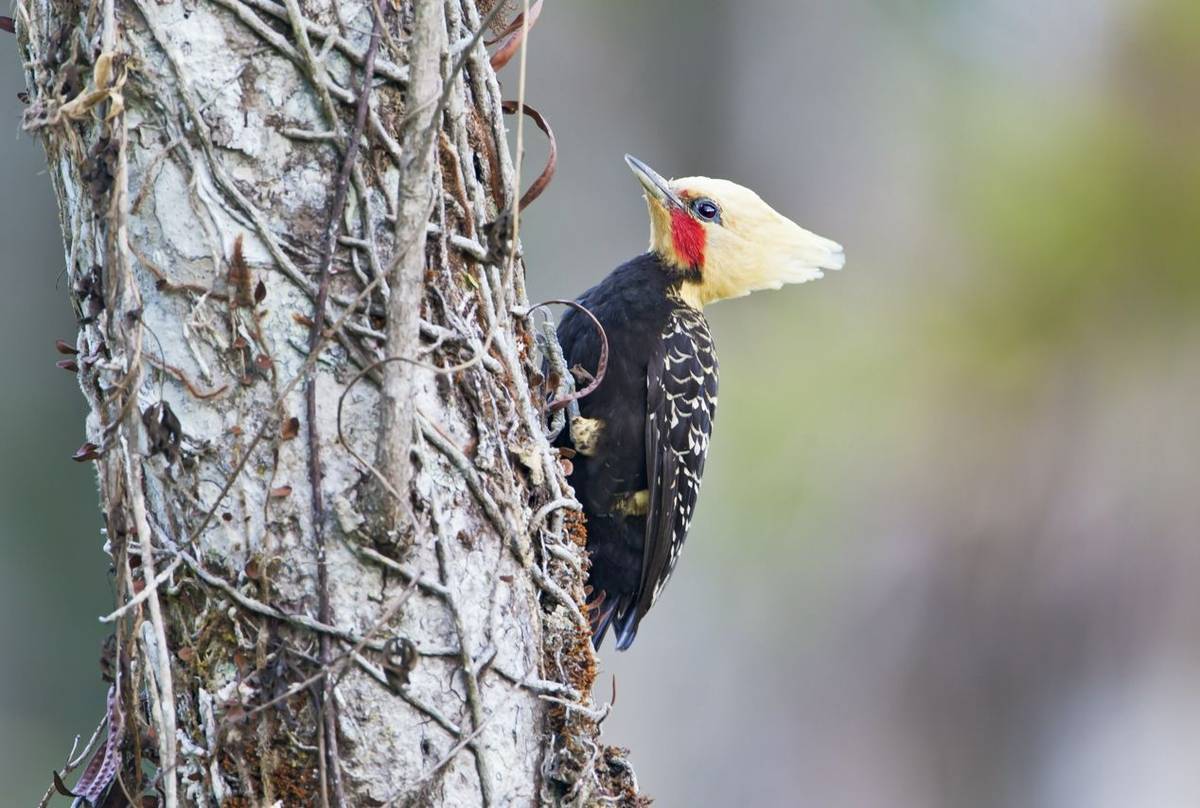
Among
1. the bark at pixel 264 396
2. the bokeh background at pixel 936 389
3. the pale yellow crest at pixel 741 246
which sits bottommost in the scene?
the bark at pixel 264 396

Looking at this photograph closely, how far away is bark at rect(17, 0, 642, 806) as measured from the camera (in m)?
2.22

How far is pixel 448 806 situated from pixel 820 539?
586 cm

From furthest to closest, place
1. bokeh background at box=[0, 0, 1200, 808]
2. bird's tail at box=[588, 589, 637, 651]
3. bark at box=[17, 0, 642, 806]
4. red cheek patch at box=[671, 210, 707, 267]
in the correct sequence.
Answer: bokeh background at box=[0, 0, 1200, 808], red cheek patch at box=[671, 210, 707, 267], bird's tail at box=[588, 589, 637, 651], bark at box=[17, 0, 642, 806]

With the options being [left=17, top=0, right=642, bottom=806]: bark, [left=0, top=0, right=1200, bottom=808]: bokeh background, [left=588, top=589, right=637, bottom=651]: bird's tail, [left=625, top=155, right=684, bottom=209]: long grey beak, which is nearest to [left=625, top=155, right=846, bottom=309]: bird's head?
[left=625, top=155, right=684, bottom=209]: long grey beak

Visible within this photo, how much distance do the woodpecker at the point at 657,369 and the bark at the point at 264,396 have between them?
5.20 feet

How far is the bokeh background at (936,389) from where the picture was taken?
7781 mm

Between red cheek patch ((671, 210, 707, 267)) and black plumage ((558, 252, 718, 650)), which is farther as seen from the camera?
red cheek patch ((671, 210, 707, 267))

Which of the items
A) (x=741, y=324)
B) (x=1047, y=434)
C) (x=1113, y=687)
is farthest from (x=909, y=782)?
(x=741, y=324)

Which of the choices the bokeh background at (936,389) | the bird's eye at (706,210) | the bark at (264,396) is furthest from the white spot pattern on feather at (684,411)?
the bokeh background at (936,389)

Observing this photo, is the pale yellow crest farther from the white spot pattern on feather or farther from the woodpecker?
the white spot pattern on feather

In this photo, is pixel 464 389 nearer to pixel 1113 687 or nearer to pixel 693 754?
pixel 693 754

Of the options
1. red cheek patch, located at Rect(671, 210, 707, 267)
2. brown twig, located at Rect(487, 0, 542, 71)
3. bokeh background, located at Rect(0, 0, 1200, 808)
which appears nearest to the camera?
brown twig, located at Rect(487, 0, 542, 71)

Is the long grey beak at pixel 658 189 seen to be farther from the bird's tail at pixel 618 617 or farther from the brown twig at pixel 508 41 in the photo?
the brown twig at pixel 508 41

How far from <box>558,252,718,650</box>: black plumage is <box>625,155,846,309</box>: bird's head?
18cm
